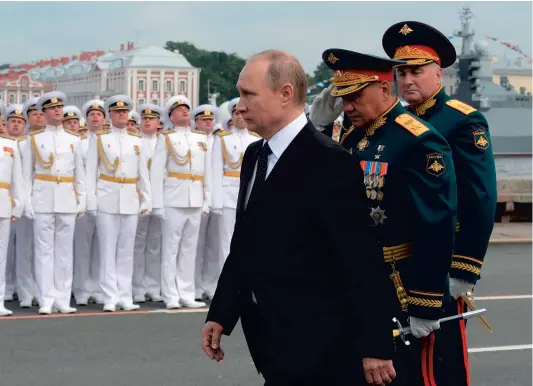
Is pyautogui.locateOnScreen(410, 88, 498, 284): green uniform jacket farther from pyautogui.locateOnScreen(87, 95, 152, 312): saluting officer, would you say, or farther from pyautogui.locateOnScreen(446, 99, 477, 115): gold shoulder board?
pyautogui.locateOnScreen(87, 95, 152, 312): saluting officer

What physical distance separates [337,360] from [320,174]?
25.2 inches

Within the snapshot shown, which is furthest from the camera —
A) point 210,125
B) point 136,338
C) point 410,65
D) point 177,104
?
point 210,125

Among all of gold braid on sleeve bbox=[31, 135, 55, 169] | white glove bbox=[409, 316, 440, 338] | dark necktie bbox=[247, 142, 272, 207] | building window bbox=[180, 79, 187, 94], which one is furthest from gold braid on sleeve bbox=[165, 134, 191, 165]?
building window bbox=[180, 79, 187, 94]

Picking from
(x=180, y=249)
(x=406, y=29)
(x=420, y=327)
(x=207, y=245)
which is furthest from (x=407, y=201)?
(x=207, y=245)

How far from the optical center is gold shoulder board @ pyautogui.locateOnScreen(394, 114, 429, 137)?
4441mm

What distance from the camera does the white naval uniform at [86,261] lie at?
35.6 feet

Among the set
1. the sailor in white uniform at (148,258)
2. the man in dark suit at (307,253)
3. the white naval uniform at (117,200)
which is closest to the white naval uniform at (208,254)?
the sailor in white uniform at (148,258)

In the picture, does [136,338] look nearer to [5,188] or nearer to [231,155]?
[5,188]

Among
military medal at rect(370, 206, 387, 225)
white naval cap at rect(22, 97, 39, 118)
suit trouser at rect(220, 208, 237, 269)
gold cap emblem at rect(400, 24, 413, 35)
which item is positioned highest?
gold cap emblem at rect(400, 24, 413, 35)

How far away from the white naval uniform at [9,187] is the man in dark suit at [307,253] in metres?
6.57

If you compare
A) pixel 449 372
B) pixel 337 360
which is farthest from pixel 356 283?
pixel 449 372

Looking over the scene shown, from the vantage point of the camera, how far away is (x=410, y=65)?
16.7ft

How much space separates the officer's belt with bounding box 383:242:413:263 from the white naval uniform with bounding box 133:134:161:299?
6.93m

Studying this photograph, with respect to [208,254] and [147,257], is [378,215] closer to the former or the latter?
[147,257]
